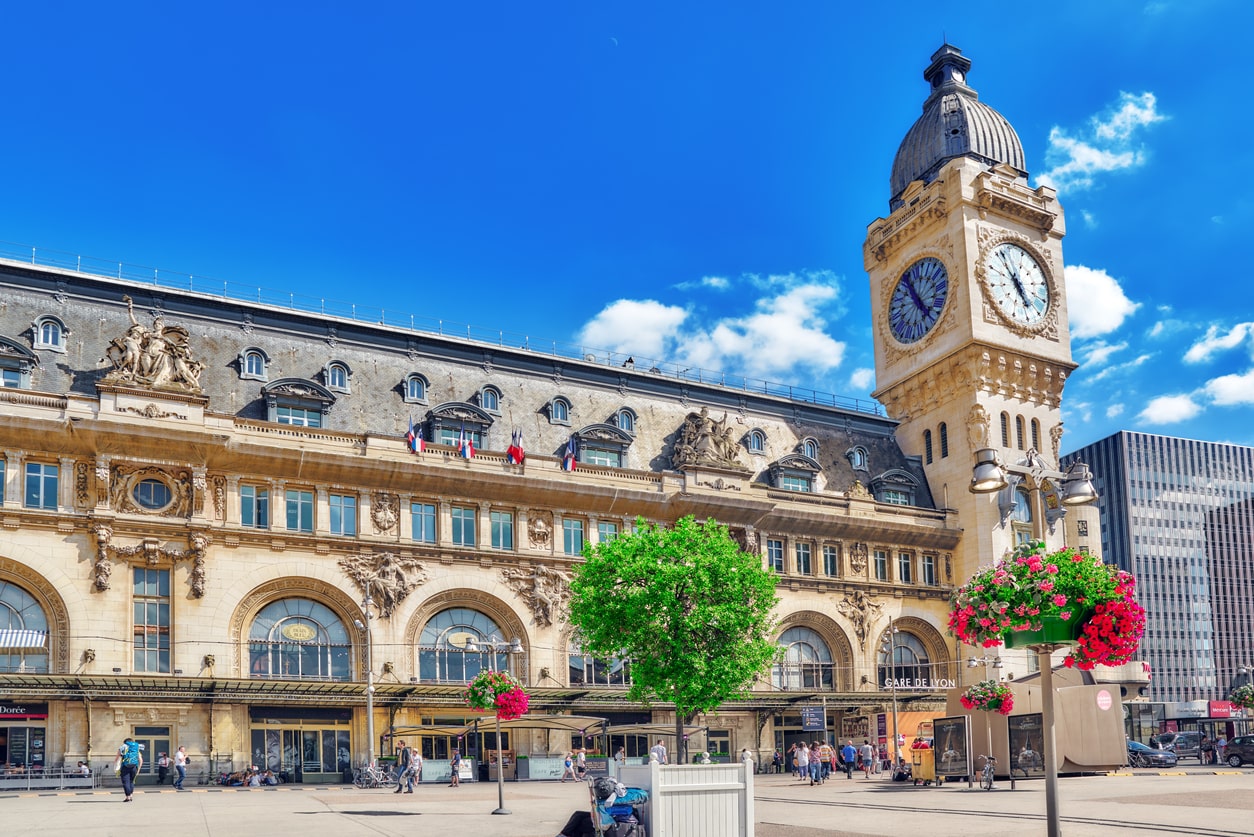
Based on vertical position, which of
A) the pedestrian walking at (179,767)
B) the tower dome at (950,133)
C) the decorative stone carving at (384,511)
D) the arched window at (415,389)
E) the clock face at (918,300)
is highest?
the tower dome at (950,133)

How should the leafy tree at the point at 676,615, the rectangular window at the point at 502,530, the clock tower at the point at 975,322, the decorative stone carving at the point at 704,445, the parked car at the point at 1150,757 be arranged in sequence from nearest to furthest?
1. the leafy tree at the point at 676,615
2. the parked car at the point at 1150,757
3. the rectangular window at the point at 502,530
4. the decorative stone carving at the point at 704,445
5. the clock tower at the point at 975,322

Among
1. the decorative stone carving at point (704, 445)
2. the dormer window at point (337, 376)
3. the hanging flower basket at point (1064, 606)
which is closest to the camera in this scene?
the hanging flower basket at point (1064, 606)

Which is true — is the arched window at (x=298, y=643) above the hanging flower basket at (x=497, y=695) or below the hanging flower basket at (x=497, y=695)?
above

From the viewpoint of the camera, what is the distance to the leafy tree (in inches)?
1986

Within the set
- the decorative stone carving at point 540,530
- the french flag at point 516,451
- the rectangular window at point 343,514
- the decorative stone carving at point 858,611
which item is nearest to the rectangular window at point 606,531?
the decorative stone carving at point 540,530

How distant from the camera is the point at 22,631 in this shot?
50.5m

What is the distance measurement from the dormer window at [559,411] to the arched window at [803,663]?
1712 cm

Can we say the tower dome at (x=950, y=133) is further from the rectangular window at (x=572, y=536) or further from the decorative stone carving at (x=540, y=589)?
the decorative stone carving at (x=540, y=589)

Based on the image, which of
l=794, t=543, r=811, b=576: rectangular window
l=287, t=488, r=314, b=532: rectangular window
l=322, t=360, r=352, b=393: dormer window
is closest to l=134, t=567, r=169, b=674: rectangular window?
l=287, t=488, r=314, b=532: rectangular window

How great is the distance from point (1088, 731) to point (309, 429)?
35653mm

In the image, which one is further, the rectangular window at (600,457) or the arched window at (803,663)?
the arched window at (803,663)

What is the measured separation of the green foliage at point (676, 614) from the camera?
50.4m

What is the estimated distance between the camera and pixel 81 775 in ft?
158

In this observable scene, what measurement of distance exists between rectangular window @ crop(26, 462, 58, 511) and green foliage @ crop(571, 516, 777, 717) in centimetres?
2214
